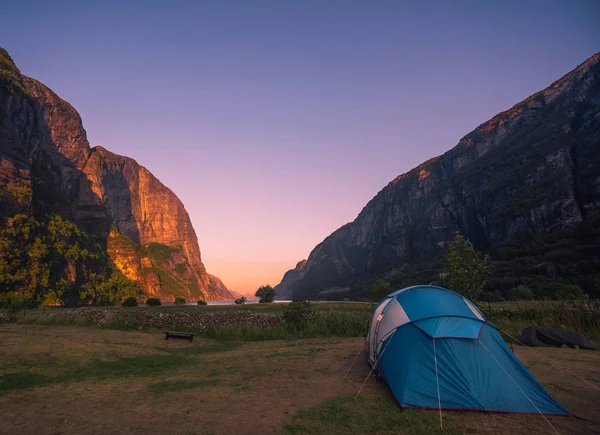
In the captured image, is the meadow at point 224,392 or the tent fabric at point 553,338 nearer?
the meadow at point 224,392

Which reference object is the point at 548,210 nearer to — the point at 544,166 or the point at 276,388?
Result: the point at 544,166

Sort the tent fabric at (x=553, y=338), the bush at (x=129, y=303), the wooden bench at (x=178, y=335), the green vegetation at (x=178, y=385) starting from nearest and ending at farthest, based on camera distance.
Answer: the green vegetation at (x=178, y=385)
the tent fabric at (x=553, y=338)
the wooden bench at (x=178, y=335)
the bush at (x=129, y=303)

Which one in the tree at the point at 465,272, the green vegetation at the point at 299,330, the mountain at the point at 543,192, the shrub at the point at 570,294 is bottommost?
the green vegetation at the point at 299,330

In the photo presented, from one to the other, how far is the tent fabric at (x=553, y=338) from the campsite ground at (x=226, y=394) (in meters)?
0.90

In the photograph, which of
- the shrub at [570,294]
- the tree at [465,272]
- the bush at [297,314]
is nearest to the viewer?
the bush at [297,314]

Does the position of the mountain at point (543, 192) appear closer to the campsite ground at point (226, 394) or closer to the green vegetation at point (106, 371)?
the campsite ground at point (226, 394)

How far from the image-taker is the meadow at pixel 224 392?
670 cm

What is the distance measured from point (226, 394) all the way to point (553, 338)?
595 inches

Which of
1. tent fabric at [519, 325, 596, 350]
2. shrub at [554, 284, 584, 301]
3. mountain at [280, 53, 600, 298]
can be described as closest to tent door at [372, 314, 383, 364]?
tent fabric at [519, 325, 596, 350]

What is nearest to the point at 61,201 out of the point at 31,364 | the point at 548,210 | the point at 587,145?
the point at 31,364

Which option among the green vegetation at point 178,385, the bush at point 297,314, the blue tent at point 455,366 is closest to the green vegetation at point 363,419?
the blue tent at point 455,366

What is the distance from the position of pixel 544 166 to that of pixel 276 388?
16634cm

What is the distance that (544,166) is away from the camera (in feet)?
448

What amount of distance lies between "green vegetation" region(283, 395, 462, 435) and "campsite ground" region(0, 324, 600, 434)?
22 millimetres
